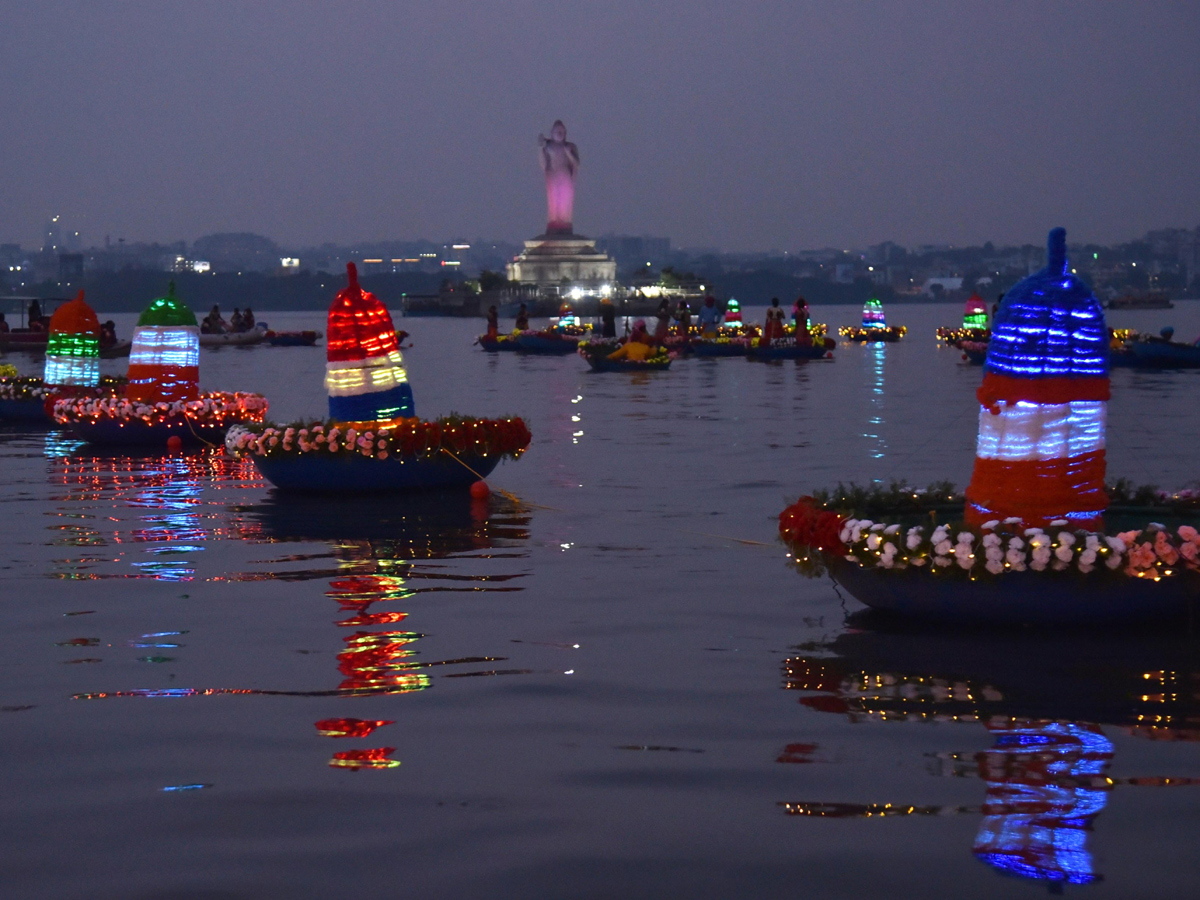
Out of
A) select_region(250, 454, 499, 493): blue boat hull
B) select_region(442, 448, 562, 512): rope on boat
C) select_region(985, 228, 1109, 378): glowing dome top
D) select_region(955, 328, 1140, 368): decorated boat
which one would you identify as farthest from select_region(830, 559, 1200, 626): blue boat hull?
select_region(955, 328, 1140, 368): decorated boat

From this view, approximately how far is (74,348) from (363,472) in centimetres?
1172

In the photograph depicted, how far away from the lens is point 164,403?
21000 mm

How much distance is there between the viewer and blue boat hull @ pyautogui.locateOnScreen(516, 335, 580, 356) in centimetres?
5428

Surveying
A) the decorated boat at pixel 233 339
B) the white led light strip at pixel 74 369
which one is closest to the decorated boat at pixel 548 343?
the decorated boat at pixel 233 339

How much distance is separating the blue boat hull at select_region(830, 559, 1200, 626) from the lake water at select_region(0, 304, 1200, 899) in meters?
0.16

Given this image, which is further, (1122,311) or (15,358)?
(1122,311)

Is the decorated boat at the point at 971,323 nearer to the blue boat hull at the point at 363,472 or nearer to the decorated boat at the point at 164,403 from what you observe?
the decorated boat at the point at 164,403

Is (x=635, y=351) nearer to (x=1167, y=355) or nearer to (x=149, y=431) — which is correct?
(x=1167, y=355)

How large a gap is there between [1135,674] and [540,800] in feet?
11.6

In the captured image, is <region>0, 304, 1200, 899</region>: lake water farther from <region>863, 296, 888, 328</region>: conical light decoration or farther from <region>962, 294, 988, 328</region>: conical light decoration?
<region>863, 296, 888, 328</region>: conical light decoration

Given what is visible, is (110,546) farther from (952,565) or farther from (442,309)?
(442,309)

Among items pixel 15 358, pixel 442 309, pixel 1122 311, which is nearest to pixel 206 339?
pixel 15 358

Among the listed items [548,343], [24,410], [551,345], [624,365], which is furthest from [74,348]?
[548,343]

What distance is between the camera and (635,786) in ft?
21.7
